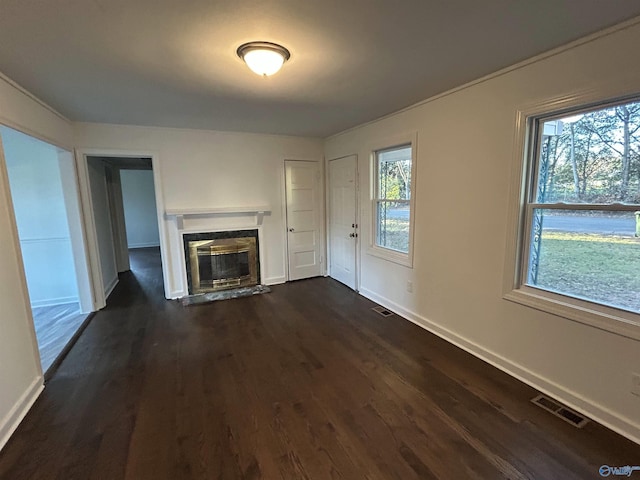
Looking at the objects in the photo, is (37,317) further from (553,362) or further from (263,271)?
(553,362)

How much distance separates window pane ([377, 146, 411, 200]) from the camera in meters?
3.53

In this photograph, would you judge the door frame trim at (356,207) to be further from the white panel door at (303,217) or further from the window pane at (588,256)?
the window pane at (588,256)

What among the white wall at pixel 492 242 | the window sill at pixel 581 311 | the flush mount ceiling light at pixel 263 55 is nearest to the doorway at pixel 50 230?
the flush mount ceiling light at pixel 263 55

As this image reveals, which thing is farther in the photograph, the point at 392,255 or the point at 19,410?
the point at 392,255

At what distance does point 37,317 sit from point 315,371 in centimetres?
350

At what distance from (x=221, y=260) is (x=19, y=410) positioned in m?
2.75

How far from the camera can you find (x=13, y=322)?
2.13m

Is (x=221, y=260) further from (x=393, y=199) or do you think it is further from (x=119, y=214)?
(x=119, y=214)

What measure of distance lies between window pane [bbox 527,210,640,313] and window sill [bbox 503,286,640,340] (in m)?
0.05

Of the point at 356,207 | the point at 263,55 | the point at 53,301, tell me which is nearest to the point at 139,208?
the point at 53,301

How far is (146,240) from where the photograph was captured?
8906mm

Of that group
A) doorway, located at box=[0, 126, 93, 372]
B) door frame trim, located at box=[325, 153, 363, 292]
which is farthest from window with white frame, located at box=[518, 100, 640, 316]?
doorway, located at box=[0, 126, 93, 372]

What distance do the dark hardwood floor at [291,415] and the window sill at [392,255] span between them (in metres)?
0.71

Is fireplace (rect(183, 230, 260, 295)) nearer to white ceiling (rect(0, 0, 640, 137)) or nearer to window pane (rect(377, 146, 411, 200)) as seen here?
white ceiling (rect(0, 0, 640, 137))
